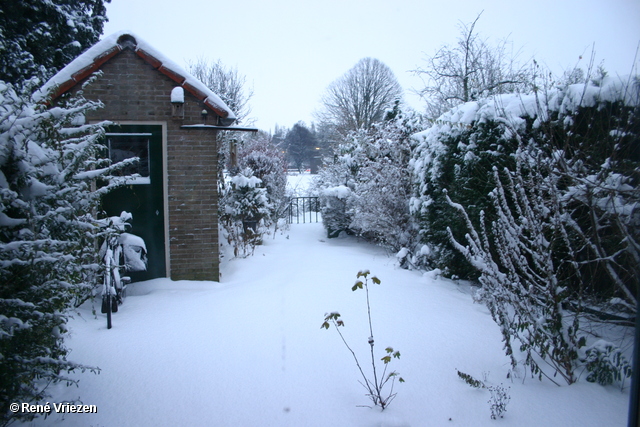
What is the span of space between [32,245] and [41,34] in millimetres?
11870

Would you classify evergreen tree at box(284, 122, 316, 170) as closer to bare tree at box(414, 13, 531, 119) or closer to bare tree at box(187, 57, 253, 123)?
bare tree at box(187, 57, 253, 123)

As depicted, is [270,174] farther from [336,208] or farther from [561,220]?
[561,220]

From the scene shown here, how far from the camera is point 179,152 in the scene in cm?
592

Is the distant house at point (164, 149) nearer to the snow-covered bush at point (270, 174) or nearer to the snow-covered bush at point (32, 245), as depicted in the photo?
the snow-covered bush at point (32, 245)

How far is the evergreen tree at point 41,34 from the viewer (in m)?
10.1

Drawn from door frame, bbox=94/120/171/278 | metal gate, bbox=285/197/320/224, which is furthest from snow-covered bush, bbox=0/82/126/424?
metal gate, bbox=285/197/320/224

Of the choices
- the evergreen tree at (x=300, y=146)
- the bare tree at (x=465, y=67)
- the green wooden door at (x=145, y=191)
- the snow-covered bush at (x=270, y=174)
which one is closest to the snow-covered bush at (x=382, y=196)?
the snow-covered bush at (x=270, y=174)

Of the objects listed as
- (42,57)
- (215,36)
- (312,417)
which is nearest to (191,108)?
(215,36)

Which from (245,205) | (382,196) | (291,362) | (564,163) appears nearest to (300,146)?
(245,205)

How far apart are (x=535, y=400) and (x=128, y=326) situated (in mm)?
3903

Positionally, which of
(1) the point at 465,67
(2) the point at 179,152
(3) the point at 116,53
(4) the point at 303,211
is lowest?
(4) the point at 303,211

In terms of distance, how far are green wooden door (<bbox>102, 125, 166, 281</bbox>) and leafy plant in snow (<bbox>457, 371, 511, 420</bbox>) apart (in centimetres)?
476

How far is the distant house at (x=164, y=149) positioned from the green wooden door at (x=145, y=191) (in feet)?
0.05

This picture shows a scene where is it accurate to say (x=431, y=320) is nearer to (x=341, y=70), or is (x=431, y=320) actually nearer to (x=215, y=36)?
(x=215, y=36)
